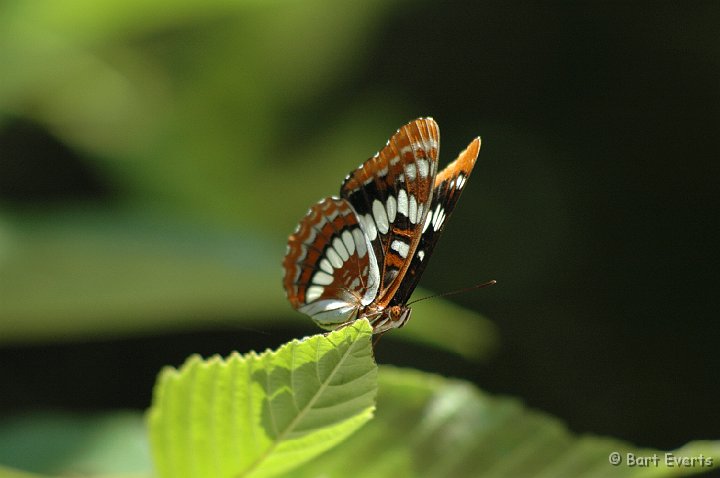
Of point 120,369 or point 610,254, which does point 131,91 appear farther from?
point 610,254

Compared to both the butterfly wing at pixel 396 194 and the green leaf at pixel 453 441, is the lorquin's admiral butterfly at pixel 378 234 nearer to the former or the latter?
the butterfly wing at pixel 396 194

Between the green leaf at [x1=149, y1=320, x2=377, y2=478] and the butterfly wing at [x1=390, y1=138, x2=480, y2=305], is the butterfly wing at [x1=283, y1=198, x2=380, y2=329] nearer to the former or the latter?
the butterfly wing at [x1=390, y1=138, x2=480, y2=305]

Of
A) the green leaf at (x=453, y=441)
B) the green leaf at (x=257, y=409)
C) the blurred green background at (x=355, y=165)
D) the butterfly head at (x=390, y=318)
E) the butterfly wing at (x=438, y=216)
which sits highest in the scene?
the blurred green background at (x=355, y=165)

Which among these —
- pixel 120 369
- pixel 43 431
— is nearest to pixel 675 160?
pixel 120 369

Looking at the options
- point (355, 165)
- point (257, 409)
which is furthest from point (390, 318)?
point (355, 165)

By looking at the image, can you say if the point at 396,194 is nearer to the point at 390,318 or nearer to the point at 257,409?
the point at 390,318

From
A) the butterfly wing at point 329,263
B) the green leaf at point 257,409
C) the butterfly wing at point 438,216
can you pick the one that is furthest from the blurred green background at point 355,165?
the green leaf at point 257,409
